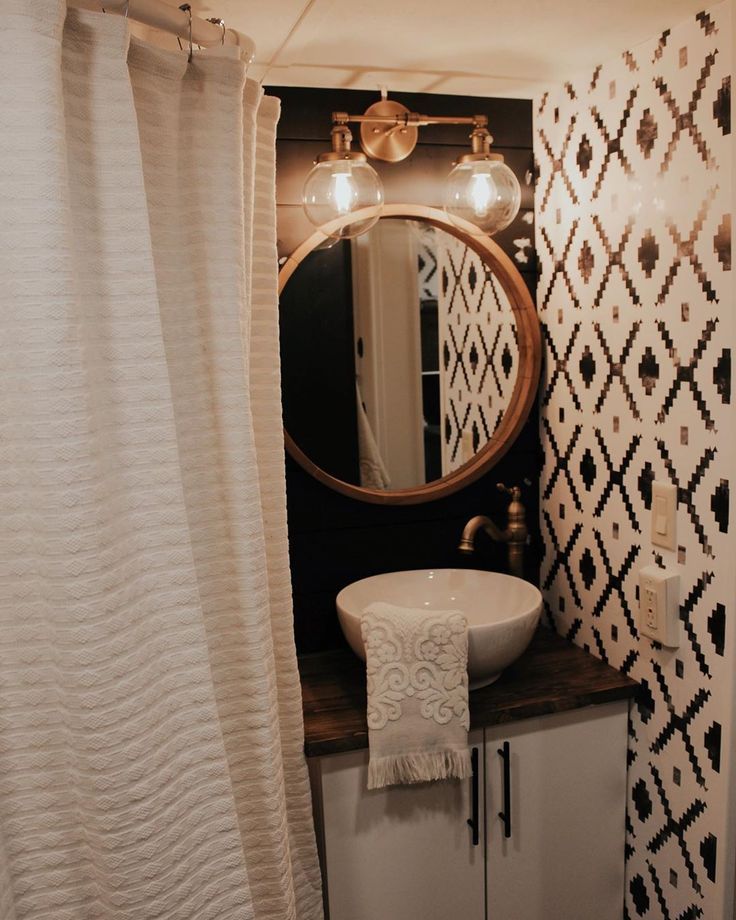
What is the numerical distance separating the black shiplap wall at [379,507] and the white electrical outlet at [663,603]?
1.74 ft

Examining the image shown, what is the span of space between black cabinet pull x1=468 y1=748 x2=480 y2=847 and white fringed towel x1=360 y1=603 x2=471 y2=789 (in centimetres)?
9

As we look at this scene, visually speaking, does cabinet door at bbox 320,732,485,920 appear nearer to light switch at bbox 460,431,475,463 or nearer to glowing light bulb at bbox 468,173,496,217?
light switch at bbox 460,431,475,463

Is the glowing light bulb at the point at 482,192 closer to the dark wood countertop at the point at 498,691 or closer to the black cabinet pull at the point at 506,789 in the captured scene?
the dark wood countertop at the point at 498,691

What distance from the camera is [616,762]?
1.92m

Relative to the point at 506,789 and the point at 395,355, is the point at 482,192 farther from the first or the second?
the point at 506,789

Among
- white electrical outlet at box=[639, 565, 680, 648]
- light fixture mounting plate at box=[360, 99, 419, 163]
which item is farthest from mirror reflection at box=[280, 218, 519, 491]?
white electrical outlet at box=[639, 565, 680, 648]

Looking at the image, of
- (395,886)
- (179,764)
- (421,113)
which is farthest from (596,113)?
(395,886)

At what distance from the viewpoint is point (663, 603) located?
173 centimetres

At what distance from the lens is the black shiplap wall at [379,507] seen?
201cm

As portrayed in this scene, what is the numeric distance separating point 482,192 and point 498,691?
106cm

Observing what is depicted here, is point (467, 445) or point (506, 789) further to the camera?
point (467, 445)

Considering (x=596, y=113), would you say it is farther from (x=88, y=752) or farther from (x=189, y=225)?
(x=88, y=752)

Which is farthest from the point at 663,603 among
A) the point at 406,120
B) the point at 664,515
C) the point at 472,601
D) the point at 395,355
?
the point at 406,120

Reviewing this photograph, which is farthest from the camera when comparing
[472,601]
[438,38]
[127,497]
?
[472,601]
